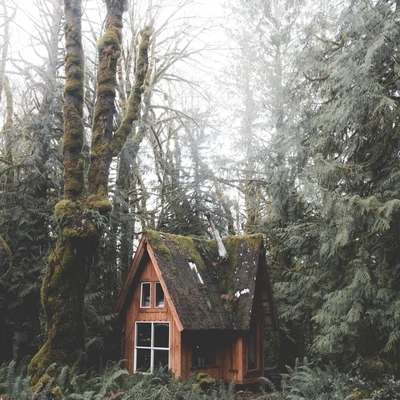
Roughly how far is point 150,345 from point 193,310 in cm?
228

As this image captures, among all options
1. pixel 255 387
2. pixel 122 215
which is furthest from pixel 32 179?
pixel 255 387

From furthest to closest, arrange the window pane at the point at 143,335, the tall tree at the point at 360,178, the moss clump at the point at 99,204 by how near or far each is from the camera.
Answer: the window pane at the point at 143,335 → the tall tree at the point at 360,178 → the moss clump at the point at 99,204

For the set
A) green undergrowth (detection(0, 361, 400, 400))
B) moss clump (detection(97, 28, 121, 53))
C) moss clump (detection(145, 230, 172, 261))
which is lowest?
green undergrowth (detection(0, 361, 400, 400))

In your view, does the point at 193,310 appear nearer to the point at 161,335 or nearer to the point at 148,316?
the point at 148,316

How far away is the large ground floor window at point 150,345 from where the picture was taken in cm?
1370

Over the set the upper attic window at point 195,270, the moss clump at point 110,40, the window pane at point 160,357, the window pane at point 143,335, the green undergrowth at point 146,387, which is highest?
the moss clump at point 110,40

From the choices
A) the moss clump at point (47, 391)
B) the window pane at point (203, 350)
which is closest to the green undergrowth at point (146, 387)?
the moss clump at point (47, 391)

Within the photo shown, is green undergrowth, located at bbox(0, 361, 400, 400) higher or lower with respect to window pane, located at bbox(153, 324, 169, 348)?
lower

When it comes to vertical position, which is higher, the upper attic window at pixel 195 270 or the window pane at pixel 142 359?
the upper attic window at pixel 195 270

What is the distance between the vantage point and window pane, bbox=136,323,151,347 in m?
14.2

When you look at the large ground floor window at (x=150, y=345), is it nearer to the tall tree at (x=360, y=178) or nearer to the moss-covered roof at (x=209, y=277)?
the moss-covered roof at (x=209, y=277)

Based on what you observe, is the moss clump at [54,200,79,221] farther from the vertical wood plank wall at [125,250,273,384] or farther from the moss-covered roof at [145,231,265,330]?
the vertical wood plank wall at [125,250,273,384]

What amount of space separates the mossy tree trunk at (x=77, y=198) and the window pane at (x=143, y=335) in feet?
13.0

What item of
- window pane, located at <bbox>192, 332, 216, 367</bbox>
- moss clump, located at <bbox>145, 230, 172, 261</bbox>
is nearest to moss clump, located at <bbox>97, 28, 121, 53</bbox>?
moss clump, located at <bbox>145, 230, 172, 261</bbox>
